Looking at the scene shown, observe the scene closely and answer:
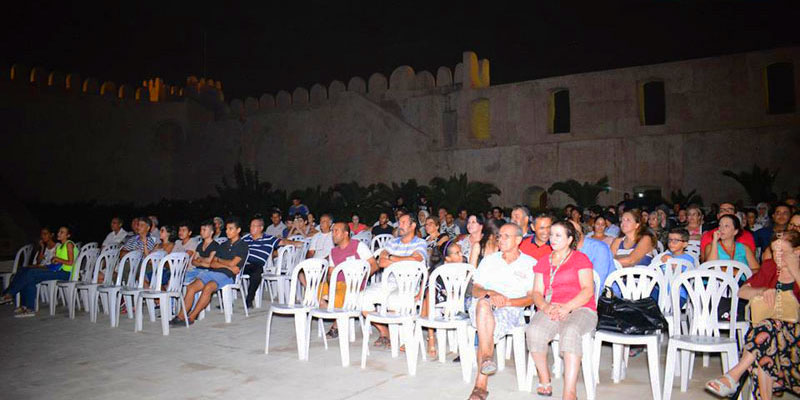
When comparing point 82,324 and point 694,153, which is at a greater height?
point 694,153

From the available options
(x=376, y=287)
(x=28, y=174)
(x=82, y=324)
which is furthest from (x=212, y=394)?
(x=28, y=174)

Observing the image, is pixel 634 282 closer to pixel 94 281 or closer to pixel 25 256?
pixel 94 281

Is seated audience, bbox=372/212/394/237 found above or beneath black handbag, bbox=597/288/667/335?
above

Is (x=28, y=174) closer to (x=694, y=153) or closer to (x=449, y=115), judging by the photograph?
(x=449, y=115)

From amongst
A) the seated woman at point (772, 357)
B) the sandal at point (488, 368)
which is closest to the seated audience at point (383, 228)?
the sandal at point (488, 368)

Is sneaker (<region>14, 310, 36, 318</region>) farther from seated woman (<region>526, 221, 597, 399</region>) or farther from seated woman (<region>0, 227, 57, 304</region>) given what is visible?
seated woman (<region>526, 221, 597, 399</region>)

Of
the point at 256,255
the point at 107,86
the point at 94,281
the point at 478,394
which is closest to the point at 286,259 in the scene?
the point at 256,255

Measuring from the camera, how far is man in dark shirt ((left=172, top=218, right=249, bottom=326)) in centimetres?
680

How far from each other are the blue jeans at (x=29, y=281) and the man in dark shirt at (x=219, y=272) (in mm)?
2501

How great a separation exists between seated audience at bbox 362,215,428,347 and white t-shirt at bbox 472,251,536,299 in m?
1.07

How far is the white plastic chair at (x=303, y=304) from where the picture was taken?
522 cm

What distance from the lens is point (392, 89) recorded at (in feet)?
69.4

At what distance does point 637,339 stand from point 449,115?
1619 centimetres

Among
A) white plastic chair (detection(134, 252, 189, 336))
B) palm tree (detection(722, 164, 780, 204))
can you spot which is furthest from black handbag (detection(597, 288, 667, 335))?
palm tree (detection(722, 164, 780, 204))
